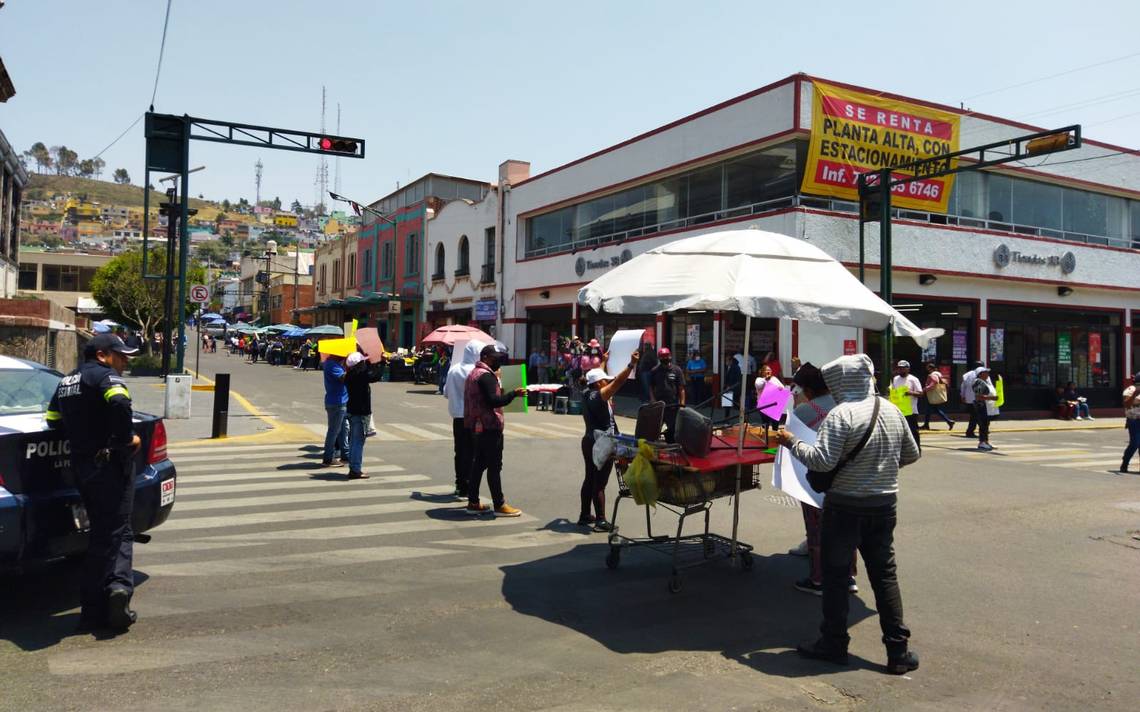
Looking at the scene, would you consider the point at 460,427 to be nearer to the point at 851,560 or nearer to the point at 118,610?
the point at 118,610

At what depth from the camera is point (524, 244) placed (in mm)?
33688

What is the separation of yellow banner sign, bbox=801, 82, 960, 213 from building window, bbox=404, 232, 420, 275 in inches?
1075

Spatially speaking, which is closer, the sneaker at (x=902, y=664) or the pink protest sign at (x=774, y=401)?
the sneaker at (x=902, y=664)

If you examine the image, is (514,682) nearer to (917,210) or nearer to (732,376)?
(732,376)

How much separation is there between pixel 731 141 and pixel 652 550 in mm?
17458

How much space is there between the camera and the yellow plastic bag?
5.79 m

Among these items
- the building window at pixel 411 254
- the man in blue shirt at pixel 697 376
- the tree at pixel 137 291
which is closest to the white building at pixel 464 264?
the building window at pixel 411 254

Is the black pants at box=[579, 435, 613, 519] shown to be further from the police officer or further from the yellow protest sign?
the yellow protest sign

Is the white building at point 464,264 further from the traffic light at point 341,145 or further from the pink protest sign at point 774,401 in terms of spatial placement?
the pink protest sign at point 774,401

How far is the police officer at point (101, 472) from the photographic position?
15.7 feet

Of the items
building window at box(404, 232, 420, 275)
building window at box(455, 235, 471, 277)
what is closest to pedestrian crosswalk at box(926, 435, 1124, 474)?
building window at box(455, 235, 471, 277)

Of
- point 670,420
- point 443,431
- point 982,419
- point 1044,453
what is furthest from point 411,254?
point 670,420

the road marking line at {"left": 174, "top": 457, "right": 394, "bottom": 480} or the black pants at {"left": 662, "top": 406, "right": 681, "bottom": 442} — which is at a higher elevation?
the black pants at {"left": 662, "top": 406, "right": 681, "bottom": 442}

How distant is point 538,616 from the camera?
532 cm
